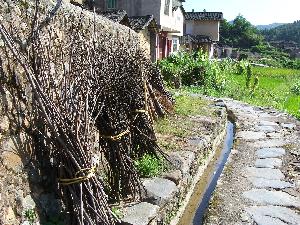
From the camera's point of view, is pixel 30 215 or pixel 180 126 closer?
pixel 30 215

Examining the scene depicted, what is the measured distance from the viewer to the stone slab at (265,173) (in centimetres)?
588

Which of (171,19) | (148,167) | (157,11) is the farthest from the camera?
(171,19)

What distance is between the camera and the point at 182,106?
973cm

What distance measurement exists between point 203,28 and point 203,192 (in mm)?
44380

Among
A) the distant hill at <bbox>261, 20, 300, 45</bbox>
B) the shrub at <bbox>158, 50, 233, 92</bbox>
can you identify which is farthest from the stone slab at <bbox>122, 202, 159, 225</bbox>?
the distant hill at <bbox>261, 20, 300, 45</bbox>

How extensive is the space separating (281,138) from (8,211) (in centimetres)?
657

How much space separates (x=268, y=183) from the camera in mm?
5625

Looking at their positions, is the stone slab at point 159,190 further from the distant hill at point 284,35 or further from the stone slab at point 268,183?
the distant hill at point 284,35

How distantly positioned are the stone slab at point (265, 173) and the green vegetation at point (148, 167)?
5.50 ft

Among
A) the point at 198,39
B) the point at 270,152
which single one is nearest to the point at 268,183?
the point at 270,152

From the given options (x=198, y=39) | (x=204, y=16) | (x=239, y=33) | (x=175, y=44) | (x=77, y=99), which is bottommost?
(x=77, y=99)

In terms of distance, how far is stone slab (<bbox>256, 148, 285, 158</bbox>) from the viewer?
6.99 metres

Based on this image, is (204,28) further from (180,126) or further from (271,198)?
(271,198)

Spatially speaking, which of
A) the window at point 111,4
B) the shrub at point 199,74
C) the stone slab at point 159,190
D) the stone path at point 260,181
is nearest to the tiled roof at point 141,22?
the window at point 111,4
